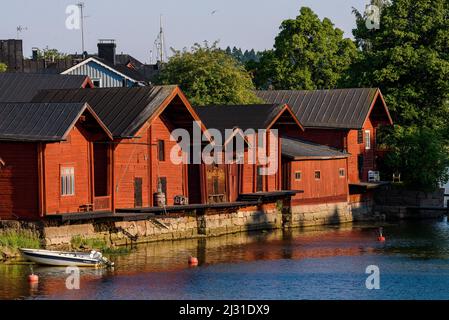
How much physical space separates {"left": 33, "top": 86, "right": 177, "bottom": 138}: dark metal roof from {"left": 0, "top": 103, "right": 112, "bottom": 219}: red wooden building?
360 centimetres

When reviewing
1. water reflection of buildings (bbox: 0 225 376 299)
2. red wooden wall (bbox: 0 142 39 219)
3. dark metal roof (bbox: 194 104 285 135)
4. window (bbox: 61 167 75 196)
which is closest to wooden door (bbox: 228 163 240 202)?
dark metal roof (bbox: 194 104 285 135)

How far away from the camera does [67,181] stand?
64.9m

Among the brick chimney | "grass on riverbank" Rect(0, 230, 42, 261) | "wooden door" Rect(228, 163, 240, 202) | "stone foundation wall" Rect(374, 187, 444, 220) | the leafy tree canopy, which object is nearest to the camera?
"grass on riverbank" Rect(0, 230, 42, 261)

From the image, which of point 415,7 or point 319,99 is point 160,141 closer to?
point 319,99

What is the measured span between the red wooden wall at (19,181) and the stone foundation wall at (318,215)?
71.2 ft

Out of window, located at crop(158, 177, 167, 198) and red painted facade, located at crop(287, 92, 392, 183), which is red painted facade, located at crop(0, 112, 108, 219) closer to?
window, located at crop(158, 177, 167, 198)

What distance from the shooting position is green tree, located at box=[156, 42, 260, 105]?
94562mm

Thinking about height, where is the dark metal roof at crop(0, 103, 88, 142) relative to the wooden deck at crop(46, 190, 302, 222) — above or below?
above

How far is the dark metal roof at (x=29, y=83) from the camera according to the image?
86.5m

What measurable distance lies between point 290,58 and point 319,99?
57.3 feet

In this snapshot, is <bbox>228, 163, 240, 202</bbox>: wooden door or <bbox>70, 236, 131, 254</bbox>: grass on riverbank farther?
<bbox>228, 163, 240, 202</bbox>: wooden door

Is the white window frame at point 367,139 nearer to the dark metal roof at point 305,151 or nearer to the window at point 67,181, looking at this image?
the dark metal roof at point 305,151

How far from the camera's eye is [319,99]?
308 ft
